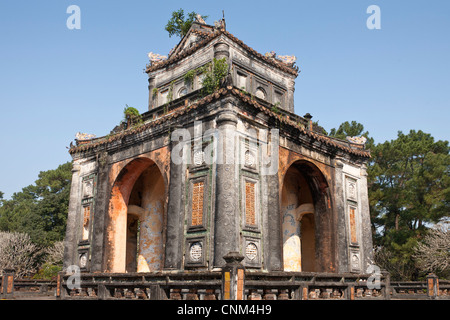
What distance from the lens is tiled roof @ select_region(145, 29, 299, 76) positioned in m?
20.3

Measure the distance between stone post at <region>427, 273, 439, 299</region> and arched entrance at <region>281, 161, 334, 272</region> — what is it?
4.53 metres

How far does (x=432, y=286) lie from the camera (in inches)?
738

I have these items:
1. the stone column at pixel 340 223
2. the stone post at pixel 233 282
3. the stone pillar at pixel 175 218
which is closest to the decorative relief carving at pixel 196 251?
the stone pillar at pixel 175 218

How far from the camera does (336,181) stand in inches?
765

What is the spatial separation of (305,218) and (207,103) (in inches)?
364

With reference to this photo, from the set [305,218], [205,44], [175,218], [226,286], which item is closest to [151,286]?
[226,286]

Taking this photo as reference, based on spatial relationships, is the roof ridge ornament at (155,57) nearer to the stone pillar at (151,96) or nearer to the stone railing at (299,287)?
the stone pillar at (151,96)

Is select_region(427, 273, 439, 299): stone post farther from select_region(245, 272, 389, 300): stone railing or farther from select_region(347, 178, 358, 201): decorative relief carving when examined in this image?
select_region(347, 178, 358, 201): decorative relief carving

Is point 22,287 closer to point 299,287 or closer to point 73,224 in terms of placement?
point 73,224

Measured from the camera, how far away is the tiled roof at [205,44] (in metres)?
20.3

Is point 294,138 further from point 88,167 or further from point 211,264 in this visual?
point 88,167
